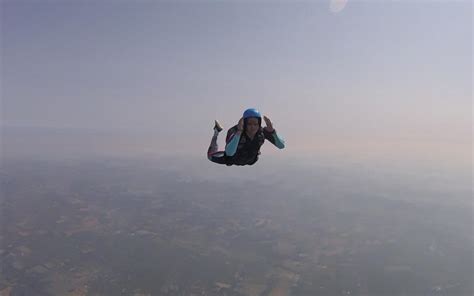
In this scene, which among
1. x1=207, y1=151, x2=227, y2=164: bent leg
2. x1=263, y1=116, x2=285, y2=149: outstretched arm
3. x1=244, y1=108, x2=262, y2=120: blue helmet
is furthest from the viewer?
x1=207, y1=151, x2=227, y2=164: bent leg

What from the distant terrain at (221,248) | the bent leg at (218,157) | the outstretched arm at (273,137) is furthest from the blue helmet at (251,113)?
the distant terrain at (221,248)

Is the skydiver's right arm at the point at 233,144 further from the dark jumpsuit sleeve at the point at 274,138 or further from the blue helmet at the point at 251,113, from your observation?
the dark jumpsuit sleeve at the point at 274,138

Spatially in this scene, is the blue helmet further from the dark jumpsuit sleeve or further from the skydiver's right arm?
the dark jumpsuit sleeve

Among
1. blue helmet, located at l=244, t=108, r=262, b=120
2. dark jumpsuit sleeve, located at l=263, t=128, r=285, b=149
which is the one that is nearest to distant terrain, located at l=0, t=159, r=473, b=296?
dark jumpsuit sleeve, located at l=263, t=128, r=285, b=149

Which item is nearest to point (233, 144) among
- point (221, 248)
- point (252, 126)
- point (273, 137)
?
point (252, 126)

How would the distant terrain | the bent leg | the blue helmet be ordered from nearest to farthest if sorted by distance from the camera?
the blue helmet < the bent leg < the distant terrain

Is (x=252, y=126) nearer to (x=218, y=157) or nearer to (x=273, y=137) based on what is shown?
(x=273, y=137)

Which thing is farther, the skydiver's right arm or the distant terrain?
the distant terrain

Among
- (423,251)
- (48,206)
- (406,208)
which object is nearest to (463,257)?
(423,251)

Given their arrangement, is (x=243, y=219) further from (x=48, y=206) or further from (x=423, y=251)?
(x=48, y=206)
